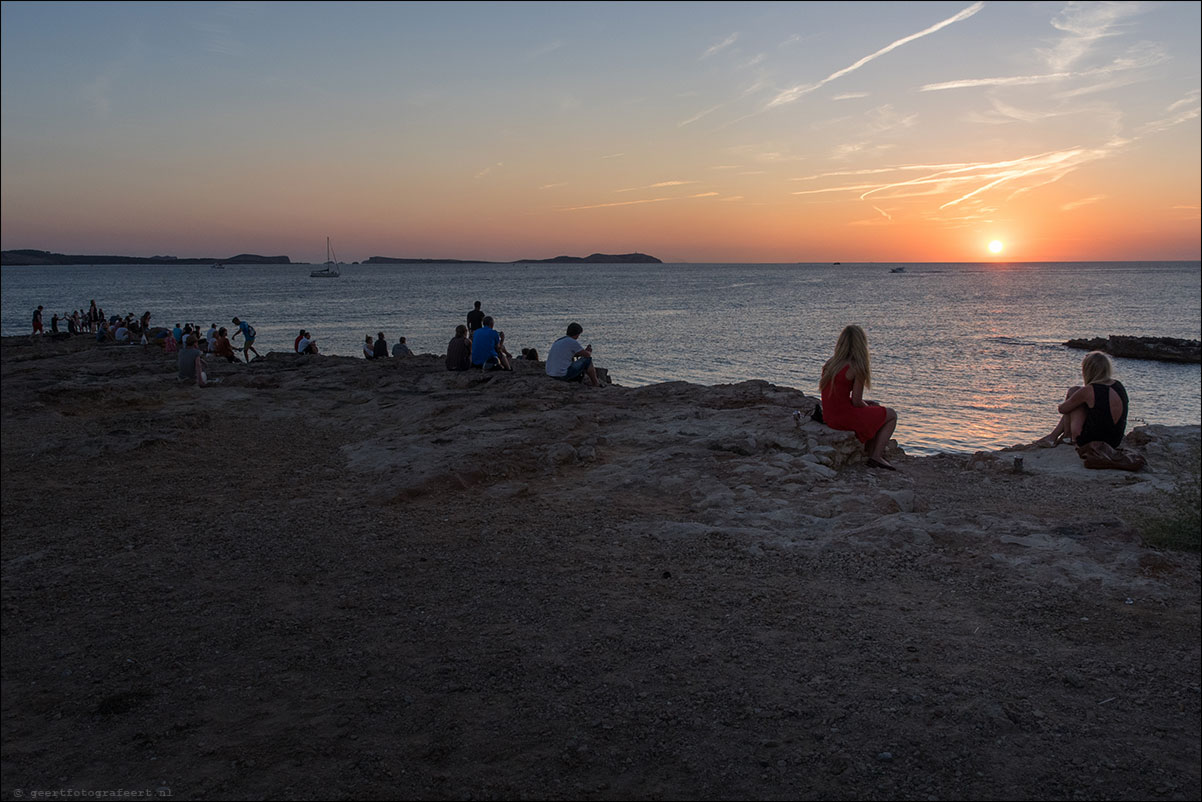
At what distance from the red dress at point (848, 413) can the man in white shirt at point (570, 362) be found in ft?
19.3

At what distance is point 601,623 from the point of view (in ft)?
16.3

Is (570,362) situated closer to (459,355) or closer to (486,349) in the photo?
(486,349)

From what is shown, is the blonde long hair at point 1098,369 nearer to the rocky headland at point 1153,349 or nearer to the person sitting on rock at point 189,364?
the person sitting on rock at point 189,364

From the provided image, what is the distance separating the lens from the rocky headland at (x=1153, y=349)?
38.7 m

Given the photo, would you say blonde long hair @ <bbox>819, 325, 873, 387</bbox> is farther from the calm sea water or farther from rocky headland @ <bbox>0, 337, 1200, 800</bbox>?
the calm sea water

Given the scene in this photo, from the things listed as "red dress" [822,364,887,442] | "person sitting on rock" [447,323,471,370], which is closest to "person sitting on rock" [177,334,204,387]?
"person sitting on rock" [447,323,471,370]

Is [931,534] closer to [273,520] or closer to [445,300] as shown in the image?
[273,520]

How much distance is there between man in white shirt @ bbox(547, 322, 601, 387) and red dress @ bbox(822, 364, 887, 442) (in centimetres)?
589

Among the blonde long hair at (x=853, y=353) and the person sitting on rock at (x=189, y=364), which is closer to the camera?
the blonde long hair at (x=853, y=353)

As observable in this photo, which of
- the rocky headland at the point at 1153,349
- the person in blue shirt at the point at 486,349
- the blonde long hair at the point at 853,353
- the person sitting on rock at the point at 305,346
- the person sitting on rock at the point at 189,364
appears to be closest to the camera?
the blonde long hair at the point at 853,353

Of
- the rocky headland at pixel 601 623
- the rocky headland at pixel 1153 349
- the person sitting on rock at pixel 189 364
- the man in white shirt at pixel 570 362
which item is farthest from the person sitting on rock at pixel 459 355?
the rocky headland at pixel 1153 349

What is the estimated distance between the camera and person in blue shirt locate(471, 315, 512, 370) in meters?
15.7

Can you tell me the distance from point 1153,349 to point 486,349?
132 feet

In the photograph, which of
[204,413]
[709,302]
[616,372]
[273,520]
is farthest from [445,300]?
[273,520]
